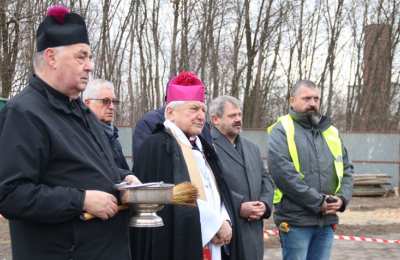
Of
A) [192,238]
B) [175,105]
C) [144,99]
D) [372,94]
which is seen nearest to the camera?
[192,238]

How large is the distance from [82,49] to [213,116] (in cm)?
225

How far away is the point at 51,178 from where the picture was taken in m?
2.78

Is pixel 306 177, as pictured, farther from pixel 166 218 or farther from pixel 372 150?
pixel 372 150

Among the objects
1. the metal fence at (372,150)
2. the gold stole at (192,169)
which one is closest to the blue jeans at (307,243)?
the gold stole at (192,169)

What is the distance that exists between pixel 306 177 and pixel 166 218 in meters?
1.84

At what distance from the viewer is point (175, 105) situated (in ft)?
13.3

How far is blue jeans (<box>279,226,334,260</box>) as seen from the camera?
5.13 meters

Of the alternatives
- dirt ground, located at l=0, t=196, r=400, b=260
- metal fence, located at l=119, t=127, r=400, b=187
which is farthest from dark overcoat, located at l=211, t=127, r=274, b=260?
metal fence, located at l=119, t=127, r=400, b=187

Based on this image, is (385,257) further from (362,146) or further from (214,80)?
(214,80)

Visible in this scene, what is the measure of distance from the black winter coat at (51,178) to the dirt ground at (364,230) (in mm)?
5727

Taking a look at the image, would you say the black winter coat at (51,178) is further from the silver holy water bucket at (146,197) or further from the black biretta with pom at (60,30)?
the black biretta with pom at (60,30)

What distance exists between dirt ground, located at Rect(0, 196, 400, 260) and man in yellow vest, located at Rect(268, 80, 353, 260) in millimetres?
3369

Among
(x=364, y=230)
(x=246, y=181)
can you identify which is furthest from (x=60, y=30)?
(x=364, y=230)

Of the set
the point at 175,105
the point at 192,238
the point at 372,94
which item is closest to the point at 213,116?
the point at 175,105
